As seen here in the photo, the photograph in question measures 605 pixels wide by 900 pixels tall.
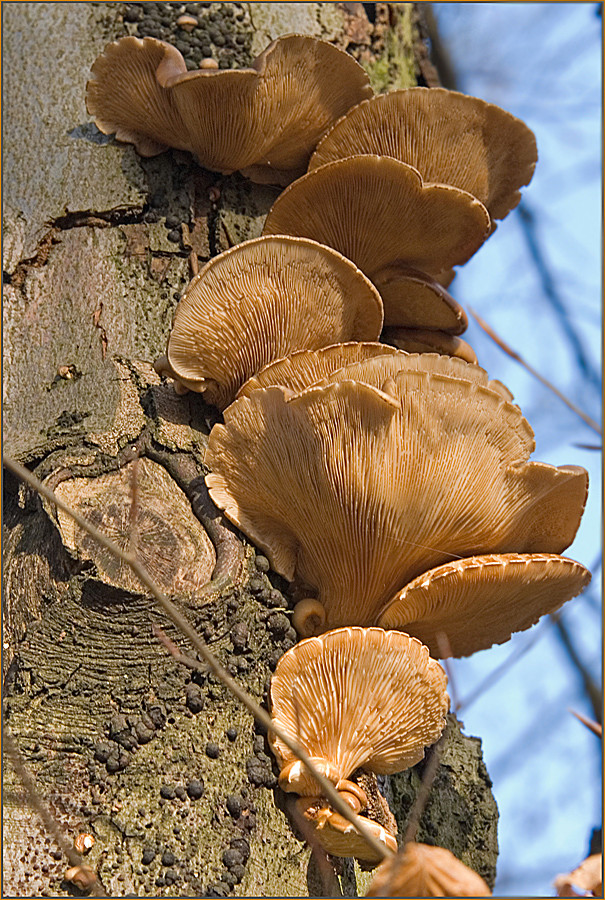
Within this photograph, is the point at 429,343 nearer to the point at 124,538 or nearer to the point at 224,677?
the point at 124,538

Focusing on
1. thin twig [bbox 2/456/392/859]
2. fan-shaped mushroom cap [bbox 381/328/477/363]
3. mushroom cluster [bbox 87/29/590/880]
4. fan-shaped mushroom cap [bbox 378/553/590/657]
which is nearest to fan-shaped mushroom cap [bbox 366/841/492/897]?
thin twig [bbox 2/456/392/859]

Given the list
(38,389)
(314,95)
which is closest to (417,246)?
(314,95)

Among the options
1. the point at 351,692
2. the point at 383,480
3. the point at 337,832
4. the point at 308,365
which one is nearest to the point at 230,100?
the point at 308,365

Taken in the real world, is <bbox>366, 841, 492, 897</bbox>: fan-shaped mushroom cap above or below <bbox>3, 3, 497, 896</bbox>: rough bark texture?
below

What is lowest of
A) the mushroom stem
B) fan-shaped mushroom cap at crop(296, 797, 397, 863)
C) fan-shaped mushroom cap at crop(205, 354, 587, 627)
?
fan-shaped mushroom cap at crop(296, 797, 397, 863)

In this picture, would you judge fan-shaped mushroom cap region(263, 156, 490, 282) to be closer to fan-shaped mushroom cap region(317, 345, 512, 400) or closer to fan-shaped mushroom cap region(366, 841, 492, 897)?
fan-shaped mushroom cap region(317, 345, 512, 400)

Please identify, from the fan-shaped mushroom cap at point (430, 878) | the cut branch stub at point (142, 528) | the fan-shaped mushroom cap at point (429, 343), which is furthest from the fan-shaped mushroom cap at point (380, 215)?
the fan-shaped mushroom cap at point (430, 878)

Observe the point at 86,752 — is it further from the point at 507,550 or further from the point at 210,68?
the point at 210,68
